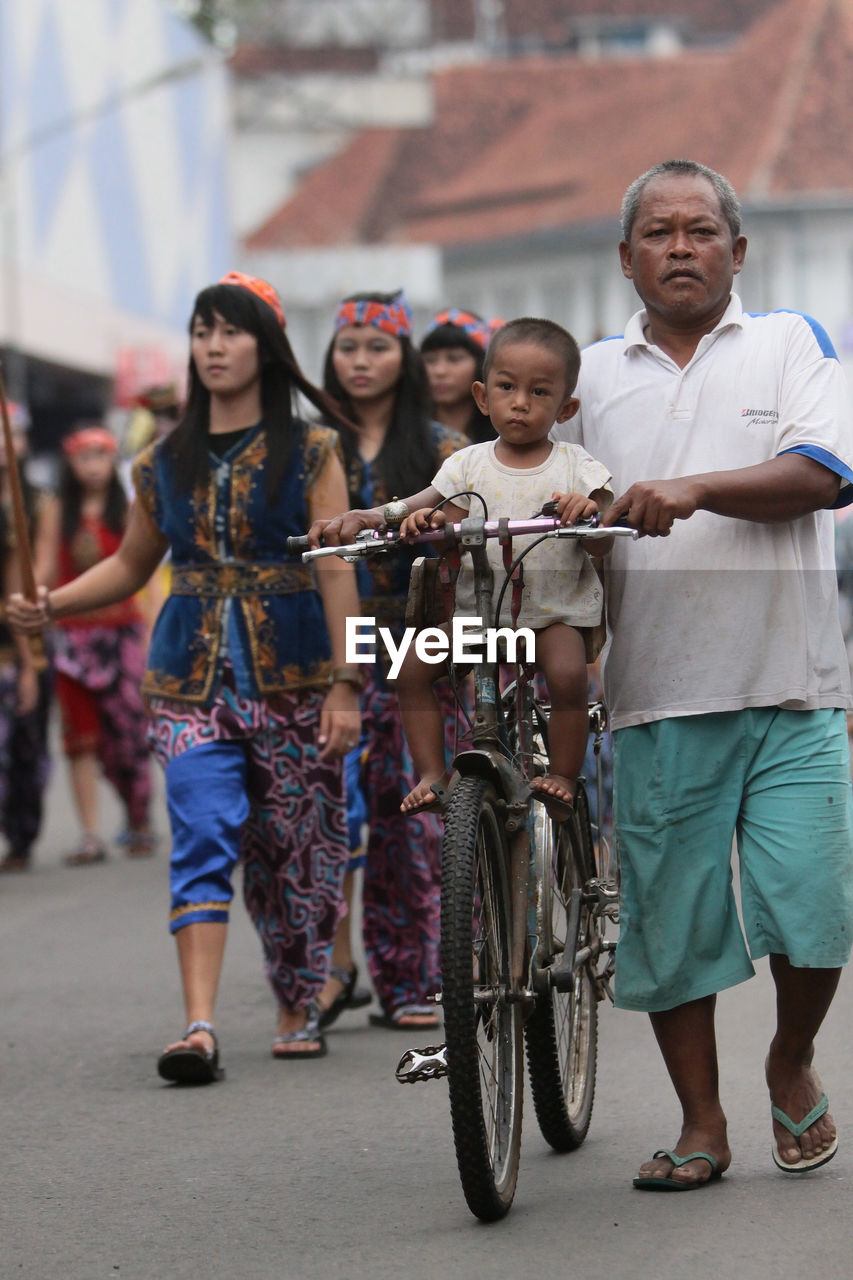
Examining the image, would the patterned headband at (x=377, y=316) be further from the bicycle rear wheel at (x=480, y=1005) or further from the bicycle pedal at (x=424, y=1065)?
the bicycle pedal at (x=424, y=1065)

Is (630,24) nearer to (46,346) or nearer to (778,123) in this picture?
(778,123)

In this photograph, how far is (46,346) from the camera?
31.1 meters

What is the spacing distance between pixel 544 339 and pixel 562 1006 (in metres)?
1.53

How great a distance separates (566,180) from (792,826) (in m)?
54.9

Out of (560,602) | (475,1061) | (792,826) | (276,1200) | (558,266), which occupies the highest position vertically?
(558,266)

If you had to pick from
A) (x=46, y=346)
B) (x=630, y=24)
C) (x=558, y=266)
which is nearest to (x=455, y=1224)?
(x=46, y=346)

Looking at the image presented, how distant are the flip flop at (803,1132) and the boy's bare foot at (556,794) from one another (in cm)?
77

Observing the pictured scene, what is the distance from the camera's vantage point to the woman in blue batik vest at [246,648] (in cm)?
676

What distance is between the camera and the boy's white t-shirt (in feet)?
16.7

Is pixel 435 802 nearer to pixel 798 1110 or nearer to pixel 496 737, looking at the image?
pixel 496 737

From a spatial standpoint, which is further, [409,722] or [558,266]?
[558,266]

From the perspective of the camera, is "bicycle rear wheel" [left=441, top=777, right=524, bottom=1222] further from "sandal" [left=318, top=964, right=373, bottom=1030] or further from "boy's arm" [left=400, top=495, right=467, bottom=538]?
"sandal" [left=318, top=964, right=373, bottom=1030]

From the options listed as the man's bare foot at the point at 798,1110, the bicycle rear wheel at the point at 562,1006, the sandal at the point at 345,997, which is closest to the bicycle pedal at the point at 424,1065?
the bicycle rear wheel at the point at 562,1006

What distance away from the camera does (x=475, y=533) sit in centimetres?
486
